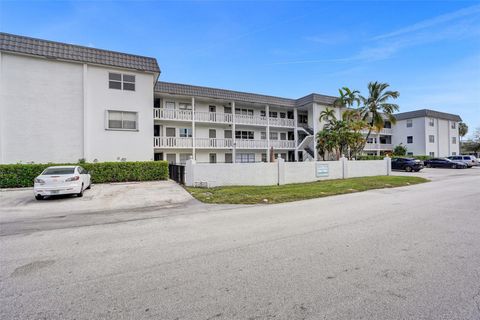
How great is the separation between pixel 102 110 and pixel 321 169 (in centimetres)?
1704

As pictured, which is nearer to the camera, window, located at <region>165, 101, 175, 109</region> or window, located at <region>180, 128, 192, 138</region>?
window, located at <region>165, 101, 175, 109</region>

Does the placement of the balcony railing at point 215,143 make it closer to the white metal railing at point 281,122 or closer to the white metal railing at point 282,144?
the white metal railing at point 282,144

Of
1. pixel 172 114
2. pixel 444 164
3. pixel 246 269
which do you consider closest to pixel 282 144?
pixel 172 114

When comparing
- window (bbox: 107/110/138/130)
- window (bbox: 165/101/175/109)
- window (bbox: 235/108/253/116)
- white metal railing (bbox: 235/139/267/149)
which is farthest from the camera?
window (bbox: 235/108/253/116)

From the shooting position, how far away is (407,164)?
27.3 m

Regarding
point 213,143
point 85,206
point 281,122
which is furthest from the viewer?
point 281,122

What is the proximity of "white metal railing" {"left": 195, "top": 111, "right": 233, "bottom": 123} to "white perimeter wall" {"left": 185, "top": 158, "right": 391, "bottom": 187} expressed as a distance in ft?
34.8

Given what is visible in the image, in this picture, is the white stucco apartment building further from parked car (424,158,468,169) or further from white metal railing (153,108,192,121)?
parked car (424,158,468,169)

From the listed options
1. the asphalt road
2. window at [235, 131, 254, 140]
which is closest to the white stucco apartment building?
window at [235, 131, 254, 140]

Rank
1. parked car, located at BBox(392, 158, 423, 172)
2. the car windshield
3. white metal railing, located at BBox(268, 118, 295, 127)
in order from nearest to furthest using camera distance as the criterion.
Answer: the car windshield < parked car, located at BBox(392, 158, 423, 172) < white metal railing, located at BBox(268, 118, 295, 127)

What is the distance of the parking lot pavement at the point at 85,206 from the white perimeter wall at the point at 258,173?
5.77 ft

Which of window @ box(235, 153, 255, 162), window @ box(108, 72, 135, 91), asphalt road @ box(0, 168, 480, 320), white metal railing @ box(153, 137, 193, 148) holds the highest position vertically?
window @ box(108, 72, 135, 91)

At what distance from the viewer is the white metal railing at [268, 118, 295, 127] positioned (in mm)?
28430

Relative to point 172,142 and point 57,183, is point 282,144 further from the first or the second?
point 57,183
